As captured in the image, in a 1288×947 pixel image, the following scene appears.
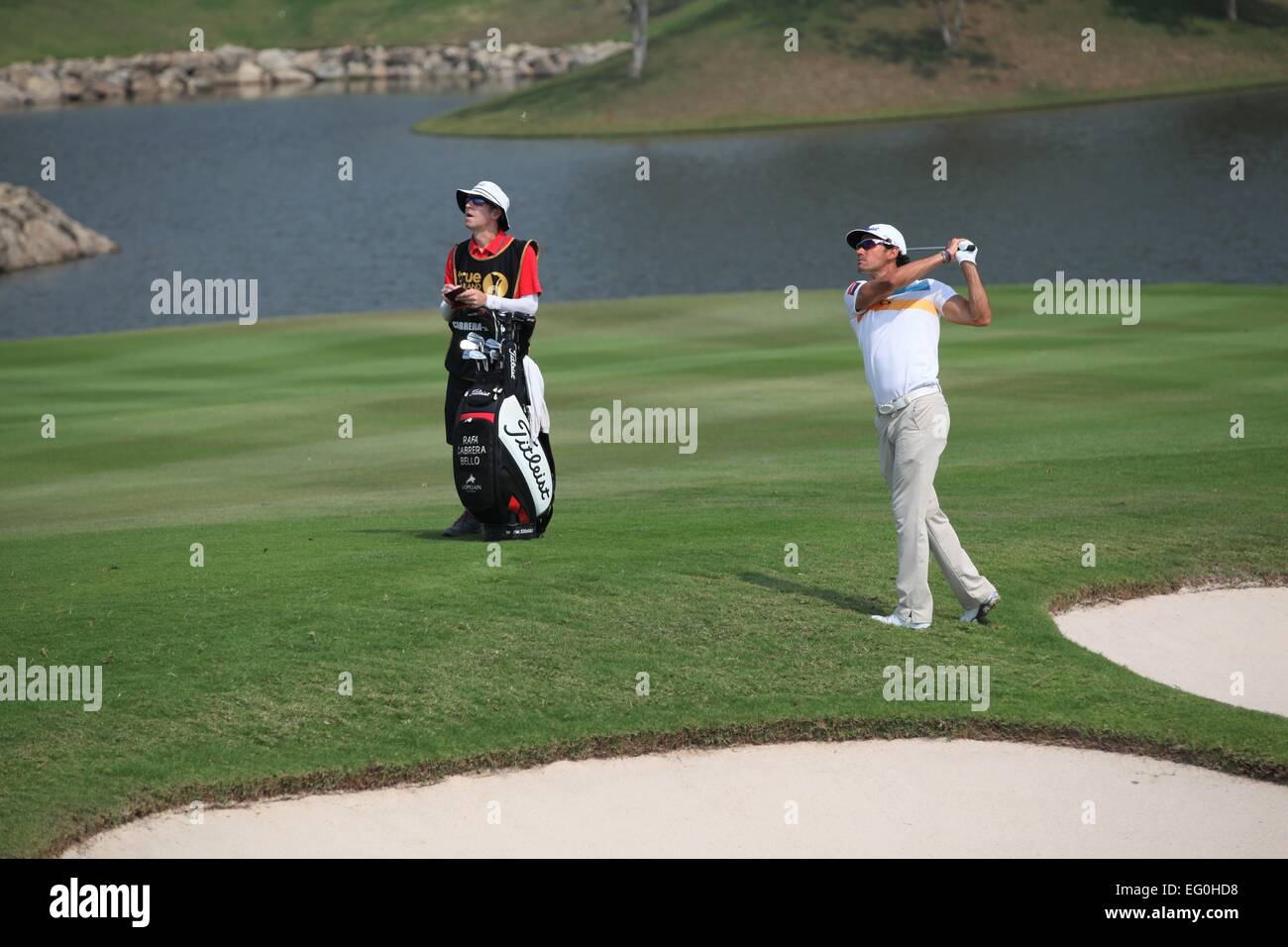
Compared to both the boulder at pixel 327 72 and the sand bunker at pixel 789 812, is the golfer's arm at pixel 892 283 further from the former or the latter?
the boulder at pixel 327 72

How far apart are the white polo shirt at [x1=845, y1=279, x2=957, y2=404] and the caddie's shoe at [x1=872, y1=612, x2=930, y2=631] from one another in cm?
148

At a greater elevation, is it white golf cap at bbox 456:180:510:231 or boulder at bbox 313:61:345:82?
boulder at bbox 313:61:345:82

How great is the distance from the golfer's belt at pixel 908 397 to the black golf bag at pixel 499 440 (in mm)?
2842

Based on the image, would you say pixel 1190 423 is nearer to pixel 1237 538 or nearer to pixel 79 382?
pixel 1237 538

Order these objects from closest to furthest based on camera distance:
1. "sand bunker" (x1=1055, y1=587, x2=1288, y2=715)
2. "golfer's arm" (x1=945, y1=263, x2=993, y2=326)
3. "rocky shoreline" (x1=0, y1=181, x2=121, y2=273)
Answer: "golfer's arm" (x1=945, y1=263, x2=993, y2=326)
"sand bunker" (x1=1055, y1=587, x2=1288, y2=715)
"rocky shoreline" (x1=0, y1=181, x2=121, y2=273)

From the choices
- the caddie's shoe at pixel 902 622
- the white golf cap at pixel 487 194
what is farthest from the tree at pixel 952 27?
the caddie's shoe at pixel 902 622

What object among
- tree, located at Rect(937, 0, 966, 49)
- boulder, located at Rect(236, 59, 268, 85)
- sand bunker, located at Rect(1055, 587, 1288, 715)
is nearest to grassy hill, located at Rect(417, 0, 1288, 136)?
tree, located at Rect(937, 0, 966, 49)

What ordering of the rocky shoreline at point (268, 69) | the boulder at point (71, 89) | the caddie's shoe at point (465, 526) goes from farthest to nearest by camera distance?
the boulder at point (71, 89) < the rocky shoreline at point (268, 69) < the caddie's shoe at point (465, 526)

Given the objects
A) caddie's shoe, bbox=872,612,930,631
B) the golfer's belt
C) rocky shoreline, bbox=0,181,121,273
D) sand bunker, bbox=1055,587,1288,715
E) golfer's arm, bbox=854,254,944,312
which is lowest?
sand bunker, bbox=1055,587,1288,715

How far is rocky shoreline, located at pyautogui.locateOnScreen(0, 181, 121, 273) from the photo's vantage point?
208 ft

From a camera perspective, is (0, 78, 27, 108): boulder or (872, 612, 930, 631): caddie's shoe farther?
(0, 78, 27, 108): boulder

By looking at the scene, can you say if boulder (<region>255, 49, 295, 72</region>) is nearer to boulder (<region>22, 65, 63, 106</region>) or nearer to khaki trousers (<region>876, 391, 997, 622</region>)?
boulder (<region>22, 65, 63, 106</region>)

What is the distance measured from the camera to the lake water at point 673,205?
51.5m

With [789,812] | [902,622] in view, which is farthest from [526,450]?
[789,812]
